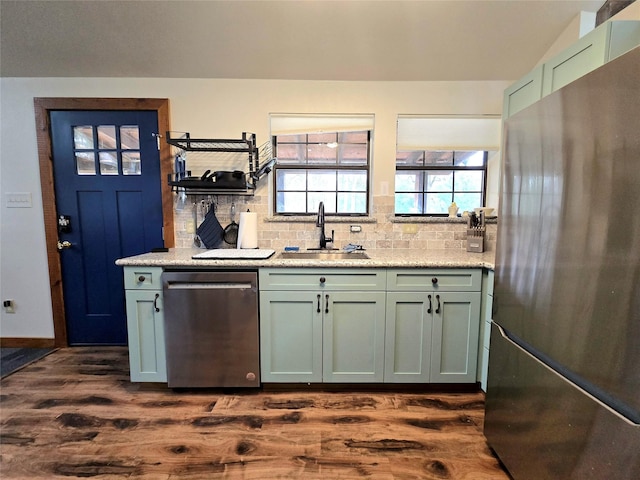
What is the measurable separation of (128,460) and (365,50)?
288cm

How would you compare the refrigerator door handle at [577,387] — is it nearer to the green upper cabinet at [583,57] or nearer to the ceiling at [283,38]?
the green upper cabinet at [583,57]

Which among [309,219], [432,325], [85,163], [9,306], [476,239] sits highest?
[85,163]

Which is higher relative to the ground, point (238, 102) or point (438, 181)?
point (238, 102)

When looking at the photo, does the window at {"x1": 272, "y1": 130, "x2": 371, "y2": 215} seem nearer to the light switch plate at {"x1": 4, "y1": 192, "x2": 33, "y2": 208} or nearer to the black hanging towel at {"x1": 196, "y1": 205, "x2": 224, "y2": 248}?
the black hanging towel at {"x1": 196, "y1": 205, "x2": 224, "y2": 248}

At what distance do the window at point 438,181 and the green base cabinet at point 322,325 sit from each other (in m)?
1.10

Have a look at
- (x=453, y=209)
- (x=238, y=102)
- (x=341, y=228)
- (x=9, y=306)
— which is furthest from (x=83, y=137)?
(x=453, y=209)

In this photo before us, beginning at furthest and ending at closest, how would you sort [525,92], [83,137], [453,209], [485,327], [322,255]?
[453,209] → [83,137] → [322,255] → [485,327] → [525,92]

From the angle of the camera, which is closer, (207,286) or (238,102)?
(207,286)

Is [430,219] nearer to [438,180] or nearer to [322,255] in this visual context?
[438,180]

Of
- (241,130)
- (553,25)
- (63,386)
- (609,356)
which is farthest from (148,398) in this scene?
(553,25)

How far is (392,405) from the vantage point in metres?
1.80

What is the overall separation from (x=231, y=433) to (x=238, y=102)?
7.73 feet

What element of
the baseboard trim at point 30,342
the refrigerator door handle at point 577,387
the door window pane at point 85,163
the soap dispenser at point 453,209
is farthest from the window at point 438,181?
the baseboard trim at point 30,342

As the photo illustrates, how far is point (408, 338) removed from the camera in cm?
186
